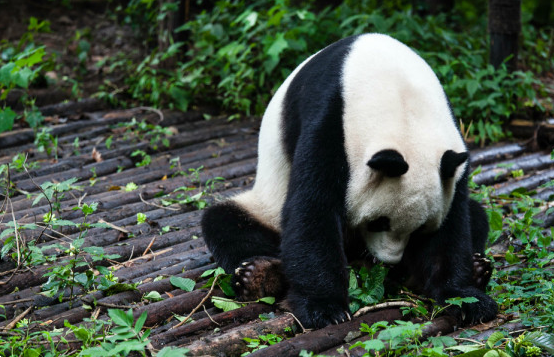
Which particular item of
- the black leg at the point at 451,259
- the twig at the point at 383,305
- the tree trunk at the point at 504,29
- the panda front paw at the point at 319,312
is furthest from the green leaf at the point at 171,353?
the tree trunk at the point at 504,29

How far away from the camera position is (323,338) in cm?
309

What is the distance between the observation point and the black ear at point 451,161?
3176 millimetres

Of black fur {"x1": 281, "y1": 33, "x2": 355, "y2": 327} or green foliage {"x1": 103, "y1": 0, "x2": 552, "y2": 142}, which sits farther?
green foliage {"x1": 103, "y1": 0, "x2": 552, "y2": 142}

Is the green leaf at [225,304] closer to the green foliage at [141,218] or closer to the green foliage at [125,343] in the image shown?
the green foliage at [125,343]

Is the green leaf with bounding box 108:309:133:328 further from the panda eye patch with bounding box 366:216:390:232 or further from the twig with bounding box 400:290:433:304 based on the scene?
the twig with bounding box 400:290:433:304

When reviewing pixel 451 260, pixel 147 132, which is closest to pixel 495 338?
pixel 451 260

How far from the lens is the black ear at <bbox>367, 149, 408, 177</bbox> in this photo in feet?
9.89

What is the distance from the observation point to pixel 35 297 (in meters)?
3.51

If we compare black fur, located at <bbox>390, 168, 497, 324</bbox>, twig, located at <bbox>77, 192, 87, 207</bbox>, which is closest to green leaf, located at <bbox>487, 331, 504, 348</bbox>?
black fur, located at <bbox>390, 168, 497, 324</bbox>

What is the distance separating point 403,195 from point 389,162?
27cm

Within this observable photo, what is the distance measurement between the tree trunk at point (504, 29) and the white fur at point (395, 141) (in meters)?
3.49

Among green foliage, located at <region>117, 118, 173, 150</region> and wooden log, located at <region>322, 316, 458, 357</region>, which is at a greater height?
green foliage, located at <region>117, 118, 173, 150</region>

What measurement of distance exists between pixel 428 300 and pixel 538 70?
235 inches

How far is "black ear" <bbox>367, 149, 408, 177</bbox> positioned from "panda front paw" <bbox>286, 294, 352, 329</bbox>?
0.73 metres
